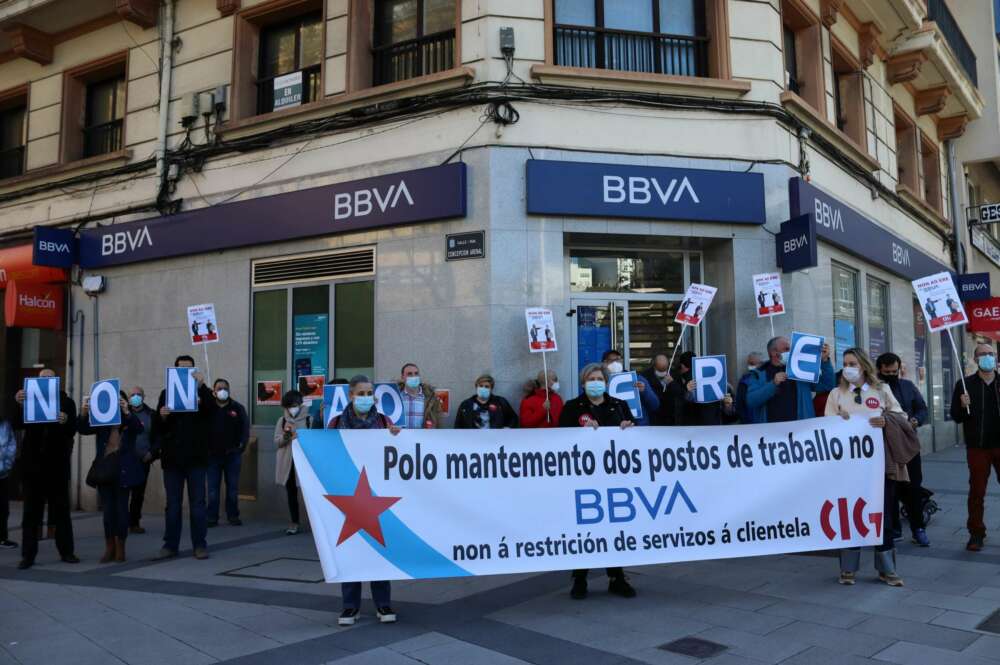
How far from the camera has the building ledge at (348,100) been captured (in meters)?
9.63

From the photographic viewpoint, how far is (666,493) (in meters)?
5.98

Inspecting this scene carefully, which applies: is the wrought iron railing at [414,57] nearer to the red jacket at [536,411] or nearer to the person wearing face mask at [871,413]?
the red jacket at [536,411]

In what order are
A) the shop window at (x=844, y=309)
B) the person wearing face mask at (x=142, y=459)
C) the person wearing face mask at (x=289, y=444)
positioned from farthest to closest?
the shop window at (x=844, y=309) < the person wearing face mask at (x=142, y=459) < the person wearing face mask at (x=289, y=444)

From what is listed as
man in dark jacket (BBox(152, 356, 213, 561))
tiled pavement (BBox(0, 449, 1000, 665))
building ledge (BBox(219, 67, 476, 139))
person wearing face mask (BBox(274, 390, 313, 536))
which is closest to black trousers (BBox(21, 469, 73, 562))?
tiled pavement (BBox(0, 449, 1000, 665))

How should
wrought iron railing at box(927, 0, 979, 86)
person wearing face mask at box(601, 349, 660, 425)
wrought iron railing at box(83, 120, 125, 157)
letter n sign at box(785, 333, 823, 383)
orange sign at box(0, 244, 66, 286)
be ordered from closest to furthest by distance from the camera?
A: letter n sign at box(785, 333, 823, 383)
person wearing face mask at box(601, 349, 660, 425)
orange sign at box(0, 244, 66, 286)
wrought iron railing at box(83, 120, 125, 157)
wrought iron railing at box(927, 0, 979, 86)

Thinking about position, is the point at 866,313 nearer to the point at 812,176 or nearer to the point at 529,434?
the point at 812,176

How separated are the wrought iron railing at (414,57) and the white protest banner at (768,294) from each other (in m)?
4.76

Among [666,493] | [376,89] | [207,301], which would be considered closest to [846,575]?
[666,493]

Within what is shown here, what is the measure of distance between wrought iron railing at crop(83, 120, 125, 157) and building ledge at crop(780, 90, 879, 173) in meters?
10.6

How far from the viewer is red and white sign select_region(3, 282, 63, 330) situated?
12469 millimetres

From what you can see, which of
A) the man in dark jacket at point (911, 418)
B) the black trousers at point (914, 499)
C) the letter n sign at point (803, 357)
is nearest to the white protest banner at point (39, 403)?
the letter n sign at point (803, 357)

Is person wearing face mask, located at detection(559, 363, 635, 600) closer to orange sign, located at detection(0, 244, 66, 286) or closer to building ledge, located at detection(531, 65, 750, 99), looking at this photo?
building ledge, located at detection(531, 65, 750, 99)

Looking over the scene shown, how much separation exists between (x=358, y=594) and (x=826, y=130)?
9723mm

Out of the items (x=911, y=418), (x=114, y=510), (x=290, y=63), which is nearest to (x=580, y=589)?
(x=911, y=418)
